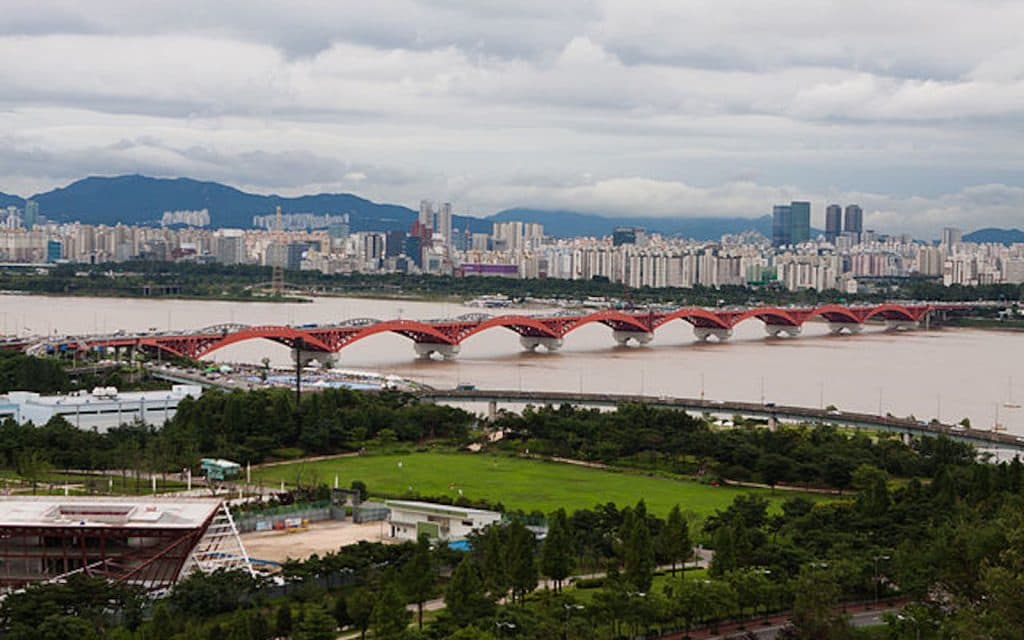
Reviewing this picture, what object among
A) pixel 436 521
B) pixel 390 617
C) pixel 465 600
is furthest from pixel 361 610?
pixel 436 521

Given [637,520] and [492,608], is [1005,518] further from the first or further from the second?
[492,608]

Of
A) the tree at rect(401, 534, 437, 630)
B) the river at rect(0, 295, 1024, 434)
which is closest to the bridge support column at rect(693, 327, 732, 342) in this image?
the river at rect(0, 295, 1024, 434)

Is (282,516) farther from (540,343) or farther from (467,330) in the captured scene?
(540,343)

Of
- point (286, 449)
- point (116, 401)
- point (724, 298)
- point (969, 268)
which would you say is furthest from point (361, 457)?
point (969, 268)

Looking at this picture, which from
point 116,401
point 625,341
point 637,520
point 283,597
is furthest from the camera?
point 625,341

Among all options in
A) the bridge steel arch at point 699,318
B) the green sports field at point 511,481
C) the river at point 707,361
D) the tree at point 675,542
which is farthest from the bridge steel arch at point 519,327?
the tree at point 675,542

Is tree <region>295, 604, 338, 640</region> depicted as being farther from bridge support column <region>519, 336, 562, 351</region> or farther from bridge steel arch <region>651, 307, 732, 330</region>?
bridge steel arch <region>651, 307, 732, 330</region>
